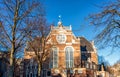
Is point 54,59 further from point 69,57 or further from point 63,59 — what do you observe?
point 69,57

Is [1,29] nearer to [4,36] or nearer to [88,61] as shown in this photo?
[4,36]

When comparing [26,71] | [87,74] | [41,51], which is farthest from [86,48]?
[41,51]

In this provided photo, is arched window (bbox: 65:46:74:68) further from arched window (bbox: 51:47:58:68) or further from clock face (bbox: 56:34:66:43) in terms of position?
arched window (bbox: 51:47:58:68)

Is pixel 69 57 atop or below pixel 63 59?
atop

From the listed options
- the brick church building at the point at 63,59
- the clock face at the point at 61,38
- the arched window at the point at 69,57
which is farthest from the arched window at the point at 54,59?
the clock face at the point at 61,38

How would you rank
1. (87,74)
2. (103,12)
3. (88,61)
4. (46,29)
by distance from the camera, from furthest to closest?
(88,61)
(87,74)
(46,29)
(103,12)

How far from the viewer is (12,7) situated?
20906 millimetres

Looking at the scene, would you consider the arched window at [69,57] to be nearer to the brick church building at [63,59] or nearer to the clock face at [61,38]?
the brick church building at [63,59]

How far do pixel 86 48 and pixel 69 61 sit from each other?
7204 mm

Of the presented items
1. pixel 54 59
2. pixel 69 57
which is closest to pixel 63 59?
pixel 69 57

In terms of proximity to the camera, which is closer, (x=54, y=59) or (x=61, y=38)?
(x=54, y=59)

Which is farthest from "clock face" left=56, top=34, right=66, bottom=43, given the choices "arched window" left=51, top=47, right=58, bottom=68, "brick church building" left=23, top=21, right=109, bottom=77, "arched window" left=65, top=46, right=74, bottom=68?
"arched window" left=51, top=47, right=58, bottom=68

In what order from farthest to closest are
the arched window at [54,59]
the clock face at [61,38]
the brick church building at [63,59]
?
the clock face at [61,38] < the arched window at [54,59] < the brick church building at [63,59]

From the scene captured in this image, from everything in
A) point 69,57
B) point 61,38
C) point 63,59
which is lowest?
point 63,59
